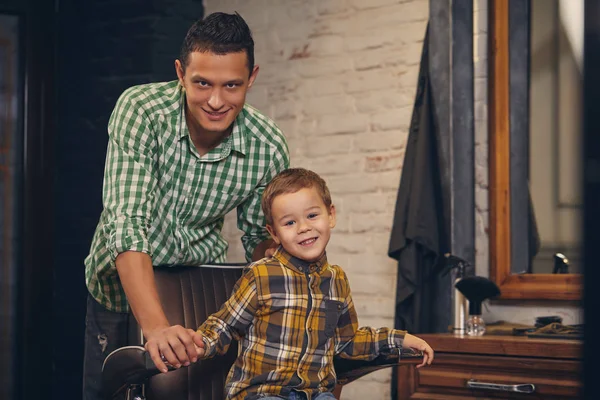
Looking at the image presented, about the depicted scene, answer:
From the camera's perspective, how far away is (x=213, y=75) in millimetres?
1748

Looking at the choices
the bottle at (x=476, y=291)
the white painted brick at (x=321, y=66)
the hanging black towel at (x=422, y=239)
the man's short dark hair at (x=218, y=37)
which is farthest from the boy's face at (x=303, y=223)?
the white painted brick at (x=321, y=66)

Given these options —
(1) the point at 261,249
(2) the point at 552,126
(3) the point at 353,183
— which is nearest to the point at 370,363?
(1) the point at 261,249

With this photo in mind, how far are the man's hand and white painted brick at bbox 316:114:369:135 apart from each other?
1827 millimetres

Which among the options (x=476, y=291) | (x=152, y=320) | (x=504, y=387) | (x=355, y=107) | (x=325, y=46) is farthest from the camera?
(x=325, y=46)

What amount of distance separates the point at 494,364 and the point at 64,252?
86.2 inches

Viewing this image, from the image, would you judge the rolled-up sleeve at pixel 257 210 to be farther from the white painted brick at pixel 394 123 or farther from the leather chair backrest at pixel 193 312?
the white painted brick at pixel 394 123

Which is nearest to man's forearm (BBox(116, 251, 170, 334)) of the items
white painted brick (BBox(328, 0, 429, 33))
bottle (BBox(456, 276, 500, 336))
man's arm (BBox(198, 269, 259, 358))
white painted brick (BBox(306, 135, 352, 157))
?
man's arm (BBox(198, 269, 259, 358))

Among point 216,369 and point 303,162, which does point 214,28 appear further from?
point 303,162

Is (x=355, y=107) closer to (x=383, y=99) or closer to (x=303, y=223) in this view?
(x=383, y=99)

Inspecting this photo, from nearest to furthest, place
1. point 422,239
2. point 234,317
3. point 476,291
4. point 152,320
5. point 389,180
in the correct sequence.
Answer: point 152,320, point 234,317, point 476,291, point 422,239, point 389,180

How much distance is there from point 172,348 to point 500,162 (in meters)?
1.60

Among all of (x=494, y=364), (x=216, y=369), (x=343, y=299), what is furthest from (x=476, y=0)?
(x=216, y=369)

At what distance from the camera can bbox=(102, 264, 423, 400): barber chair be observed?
1.66 metres

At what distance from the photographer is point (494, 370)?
2.22 m
